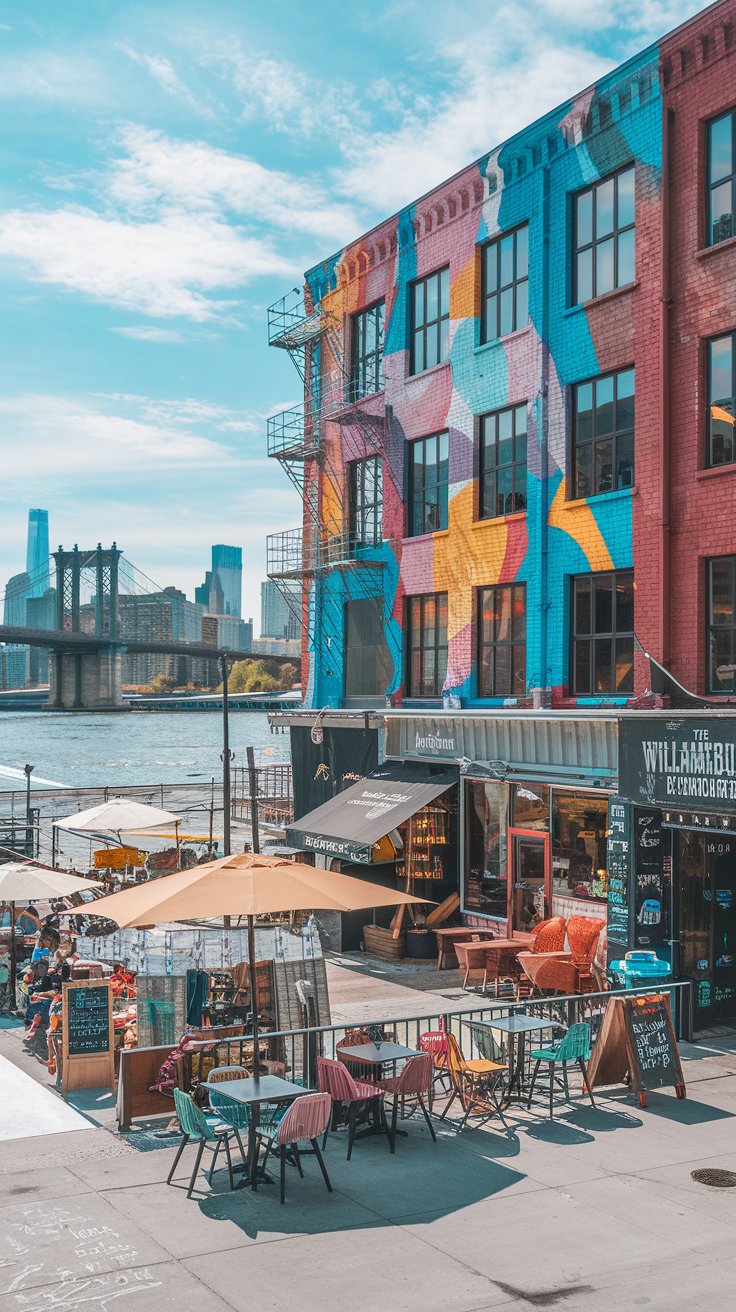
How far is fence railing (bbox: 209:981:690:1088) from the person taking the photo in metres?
12.3

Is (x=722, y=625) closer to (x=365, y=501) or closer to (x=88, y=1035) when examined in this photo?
(x=88, y=1035)

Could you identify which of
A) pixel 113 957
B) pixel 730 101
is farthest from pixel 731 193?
pixel 113 957

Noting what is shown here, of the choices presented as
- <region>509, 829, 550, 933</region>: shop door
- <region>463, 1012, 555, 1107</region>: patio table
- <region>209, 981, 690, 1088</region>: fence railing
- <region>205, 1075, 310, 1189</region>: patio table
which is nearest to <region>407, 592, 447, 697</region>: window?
<region>509, 829, 550, 933</region>: shop door

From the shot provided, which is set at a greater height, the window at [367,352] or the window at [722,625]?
the window at [367,352]

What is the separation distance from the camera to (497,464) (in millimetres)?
22391

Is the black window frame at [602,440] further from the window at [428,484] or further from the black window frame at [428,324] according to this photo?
the black window frame at [428,324]

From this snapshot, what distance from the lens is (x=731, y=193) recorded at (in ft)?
56.0

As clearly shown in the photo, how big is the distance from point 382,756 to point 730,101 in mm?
13554

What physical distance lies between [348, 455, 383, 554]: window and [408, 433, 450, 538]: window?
1.46 meters

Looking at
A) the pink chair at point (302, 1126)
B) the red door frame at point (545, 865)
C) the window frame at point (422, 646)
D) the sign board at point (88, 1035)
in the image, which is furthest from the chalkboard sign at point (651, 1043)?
the window frame at point (422, 646)

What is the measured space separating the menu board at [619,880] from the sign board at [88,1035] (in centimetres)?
710

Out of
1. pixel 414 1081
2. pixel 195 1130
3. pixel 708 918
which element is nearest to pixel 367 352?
pixel 708 918

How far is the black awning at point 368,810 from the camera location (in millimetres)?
21641

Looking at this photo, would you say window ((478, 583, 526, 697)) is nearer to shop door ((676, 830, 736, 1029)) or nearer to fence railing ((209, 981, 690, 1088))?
shop door ((676, 830, 736, 1029))
